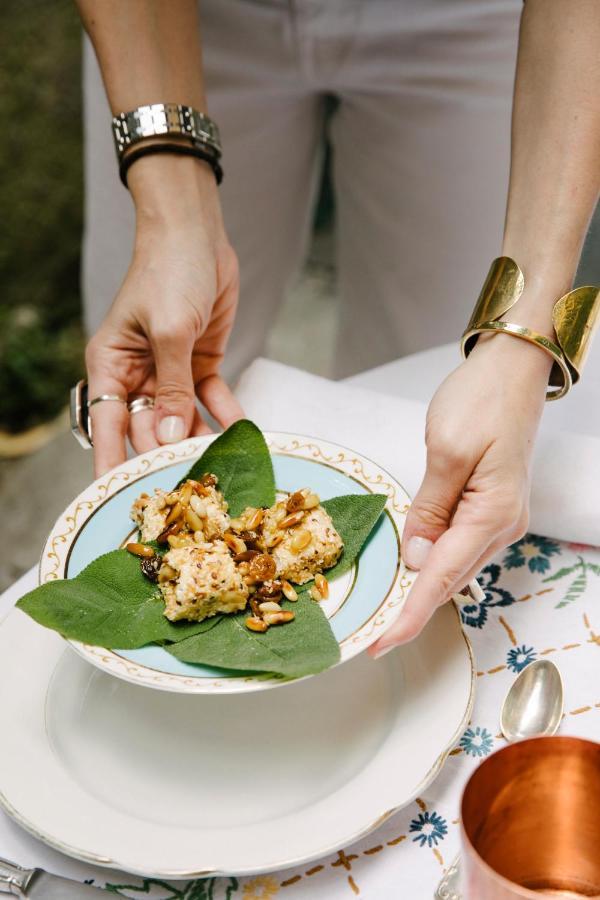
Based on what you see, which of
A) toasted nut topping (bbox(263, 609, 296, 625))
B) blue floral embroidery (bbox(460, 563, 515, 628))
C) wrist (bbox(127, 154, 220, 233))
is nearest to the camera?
toasted nut topping (bbox(263, 609, 296, 625))

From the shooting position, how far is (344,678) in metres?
0.84

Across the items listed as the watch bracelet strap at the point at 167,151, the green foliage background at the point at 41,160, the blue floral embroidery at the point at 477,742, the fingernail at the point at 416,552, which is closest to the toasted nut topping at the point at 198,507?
the fingernail at the point at 416,552

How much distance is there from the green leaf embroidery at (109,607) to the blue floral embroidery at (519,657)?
293 millimetres

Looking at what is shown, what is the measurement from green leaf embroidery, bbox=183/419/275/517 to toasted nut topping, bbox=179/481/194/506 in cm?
5

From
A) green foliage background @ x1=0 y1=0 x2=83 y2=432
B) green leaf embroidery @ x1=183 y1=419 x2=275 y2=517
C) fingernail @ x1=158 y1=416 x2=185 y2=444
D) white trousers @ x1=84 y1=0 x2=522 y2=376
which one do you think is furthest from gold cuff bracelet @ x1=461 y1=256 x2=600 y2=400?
green foliage background @ x1=0 y1=0 x2=83 y2=432

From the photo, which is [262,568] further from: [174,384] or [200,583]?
[174,384]

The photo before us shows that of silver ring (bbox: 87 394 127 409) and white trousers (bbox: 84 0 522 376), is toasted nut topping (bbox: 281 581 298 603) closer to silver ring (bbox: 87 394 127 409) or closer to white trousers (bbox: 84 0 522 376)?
silver ring (bbox: 87 394 127 409)

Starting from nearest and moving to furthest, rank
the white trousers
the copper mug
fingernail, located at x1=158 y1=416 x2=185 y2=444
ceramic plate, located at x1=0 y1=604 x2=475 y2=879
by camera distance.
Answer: the copper mug, ceramic plate, located at x1=0 y1=604 x2=475 y2=879, fingernail, located at x1=158 y1=416 x2=185 y2=444, the white trousers

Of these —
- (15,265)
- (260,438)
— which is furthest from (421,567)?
(15,265)

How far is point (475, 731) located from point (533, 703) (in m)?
0.06

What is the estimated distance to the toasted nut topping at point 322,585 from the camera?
2.71 feet

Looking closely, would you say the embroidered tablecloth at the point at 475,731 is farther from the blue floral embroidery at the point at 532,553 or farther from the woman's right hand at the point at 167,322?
the woman's right hand at the point at 167,322

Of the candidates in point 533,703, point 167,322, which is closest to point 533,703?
point 533,703

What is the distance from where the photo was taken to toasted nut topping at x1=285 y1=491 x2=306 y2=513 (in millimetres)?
873
